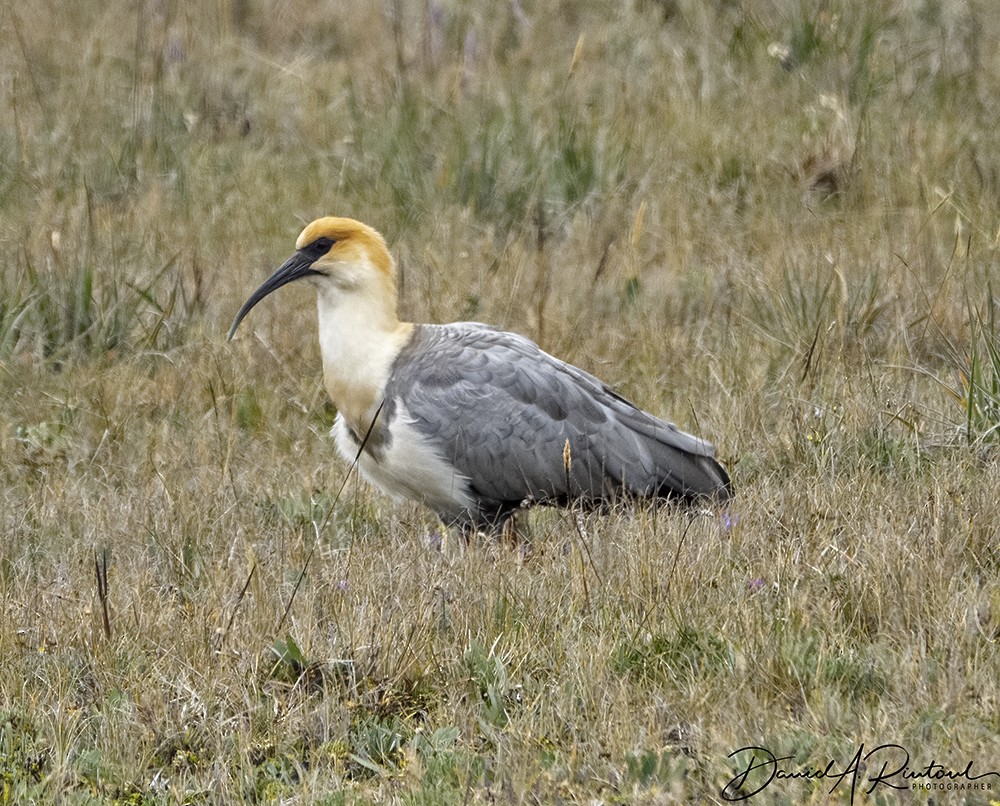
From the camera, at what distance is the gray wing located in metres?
5.31

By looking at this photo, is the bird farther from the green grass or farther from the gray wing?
the green grass

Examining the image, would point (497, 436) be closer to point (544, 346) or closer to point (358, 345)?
point (358, 345)

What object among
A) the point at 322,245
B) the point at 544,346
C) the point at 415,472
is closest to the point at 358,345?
the point at 322,245

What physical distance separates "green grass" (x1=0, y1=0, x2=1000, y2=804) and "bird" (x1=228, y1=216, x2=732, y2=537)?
20 cm

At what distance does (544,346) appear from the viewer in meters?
6.86

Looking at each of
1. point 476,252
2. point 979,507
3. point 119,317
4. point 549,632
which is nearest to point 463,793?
point 549,632

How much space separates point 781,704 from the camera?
363cm

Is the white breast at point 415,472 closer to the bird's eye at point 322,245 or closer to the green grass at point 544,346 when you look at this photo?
the green grass at point 544,346

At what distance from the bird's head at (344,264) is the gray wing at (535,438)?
1.34ft

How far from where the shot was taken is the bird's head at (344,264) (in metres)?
5.63

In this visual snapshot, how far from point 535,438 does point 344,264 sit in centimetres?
98

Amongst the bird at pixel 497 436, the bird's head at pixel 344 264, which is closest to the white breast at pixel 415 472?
the bird at pixel 497 436

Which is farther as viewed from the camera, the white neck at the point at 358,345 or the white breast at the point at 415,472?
the white neck at the point at 358,345

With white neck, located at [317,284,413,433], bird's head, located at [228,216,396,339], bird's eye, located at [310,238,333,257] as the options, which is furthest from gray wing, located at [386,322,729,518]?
bird's eye, located at [310,238,333,257]
